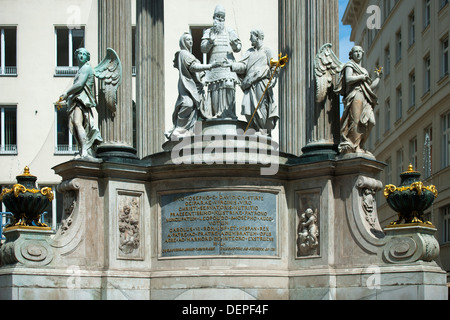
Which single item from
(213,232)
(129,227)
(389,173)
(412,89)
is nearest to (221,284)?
(213,232)

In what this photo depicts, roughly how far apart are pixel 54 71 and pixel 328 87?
1028 inches

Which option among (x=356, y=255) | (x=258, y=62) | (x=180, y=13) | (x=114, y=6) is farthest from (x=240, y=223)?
(x=180, y=13)

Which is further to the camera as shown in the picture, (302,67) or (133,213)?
(302,67)

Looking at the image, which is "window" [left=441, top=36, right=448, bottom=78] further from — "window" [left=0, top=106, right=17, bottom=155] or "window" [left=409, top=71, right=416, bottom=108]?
"window" [left=0, top=106, right=17, bottom=155]

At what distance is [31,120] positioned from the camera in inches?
1966

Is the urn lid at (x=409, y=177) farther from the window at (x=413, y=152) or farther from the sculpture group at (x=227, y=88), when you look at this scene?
the window at (x=413, y=152)

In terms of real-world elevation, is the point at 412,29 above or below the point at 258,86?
above

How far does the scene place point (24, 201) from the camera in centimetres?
2433

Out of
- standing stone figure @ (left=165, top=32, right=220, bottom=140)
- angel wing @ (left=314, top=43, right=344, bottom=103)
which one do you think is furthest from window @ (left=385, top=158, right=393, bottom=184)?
angel wing @ (left=314, top=43, right=344, bottom=103)

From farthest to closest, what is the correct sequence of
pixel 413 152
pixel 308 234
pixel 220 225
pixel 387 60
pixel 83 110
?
1. pixel 387 60
2. pixel 413 152
3. pixel 83 110
4. pixel 308 234
5. pixel 220 225

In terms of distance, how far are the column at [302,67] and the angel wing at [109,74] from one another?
464 centimetres

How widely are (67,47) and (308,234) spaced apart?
2786 centimetres

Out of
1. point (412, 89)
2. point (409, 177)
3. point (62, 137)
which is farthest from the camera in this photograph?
point (412, 89)

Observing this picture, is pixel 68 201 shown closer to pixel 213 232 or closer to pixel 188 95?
pixel 213 232
